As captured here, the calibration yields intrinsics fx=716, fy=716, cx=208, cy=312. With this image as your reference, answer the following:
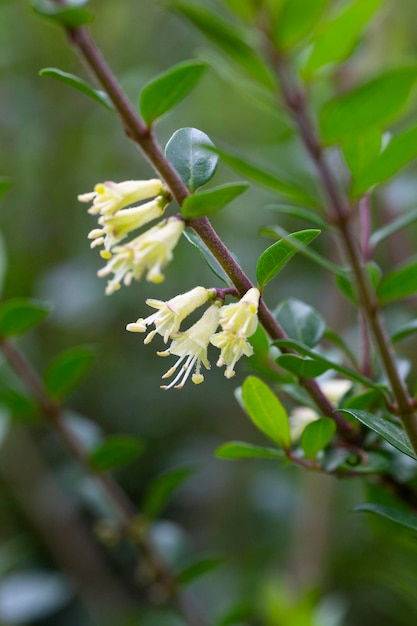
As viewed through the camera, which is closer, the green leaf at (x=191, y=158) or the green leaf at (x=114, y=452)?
the green leaf at (x=191, y=158)

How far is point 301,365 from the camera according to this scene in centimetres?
75

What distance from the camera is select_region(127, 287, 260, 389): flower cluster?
0.69 m

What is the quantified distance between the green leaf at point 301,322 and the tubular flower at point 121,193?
254mm

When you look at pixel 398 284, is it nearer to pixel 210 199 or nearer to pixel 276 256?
pixel 276 256

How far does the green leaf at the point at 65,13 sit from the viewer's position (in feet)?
2.10

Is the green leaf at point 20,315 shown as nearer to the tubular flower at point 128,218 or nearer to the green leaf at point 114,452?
the green leaf at point 114,452

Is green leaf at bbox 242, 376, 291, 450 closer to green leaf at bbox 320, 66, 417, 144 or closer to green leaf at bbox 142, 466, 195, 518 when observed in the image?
green leaf at bbox 320, 66, 417, 144

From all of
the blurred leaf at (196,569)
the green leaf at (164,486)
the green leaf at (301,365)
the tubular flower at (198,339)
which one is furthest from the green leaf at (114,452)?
the green leaf at (301,365)

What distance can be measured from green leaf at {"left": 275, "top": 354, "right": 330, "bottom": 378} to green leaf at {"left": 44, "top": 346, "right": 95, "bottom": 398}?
0.49 meters

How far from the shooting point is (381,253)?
225 centimetres

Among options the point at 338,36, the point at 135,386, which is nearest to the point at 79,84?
the point at 338,36

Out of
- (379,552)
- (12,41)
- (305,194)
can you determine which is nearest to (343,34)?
(305,194)

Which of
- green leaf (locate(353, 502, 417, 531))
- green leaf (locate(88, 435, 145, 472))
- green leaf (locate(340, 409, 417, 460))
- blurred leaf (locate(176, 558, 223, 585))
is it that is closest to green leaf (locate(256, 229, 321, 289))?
green leaf (locate(340, 409, 417, 460))

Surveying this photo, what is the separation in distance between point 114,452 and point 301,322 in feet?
1.65
